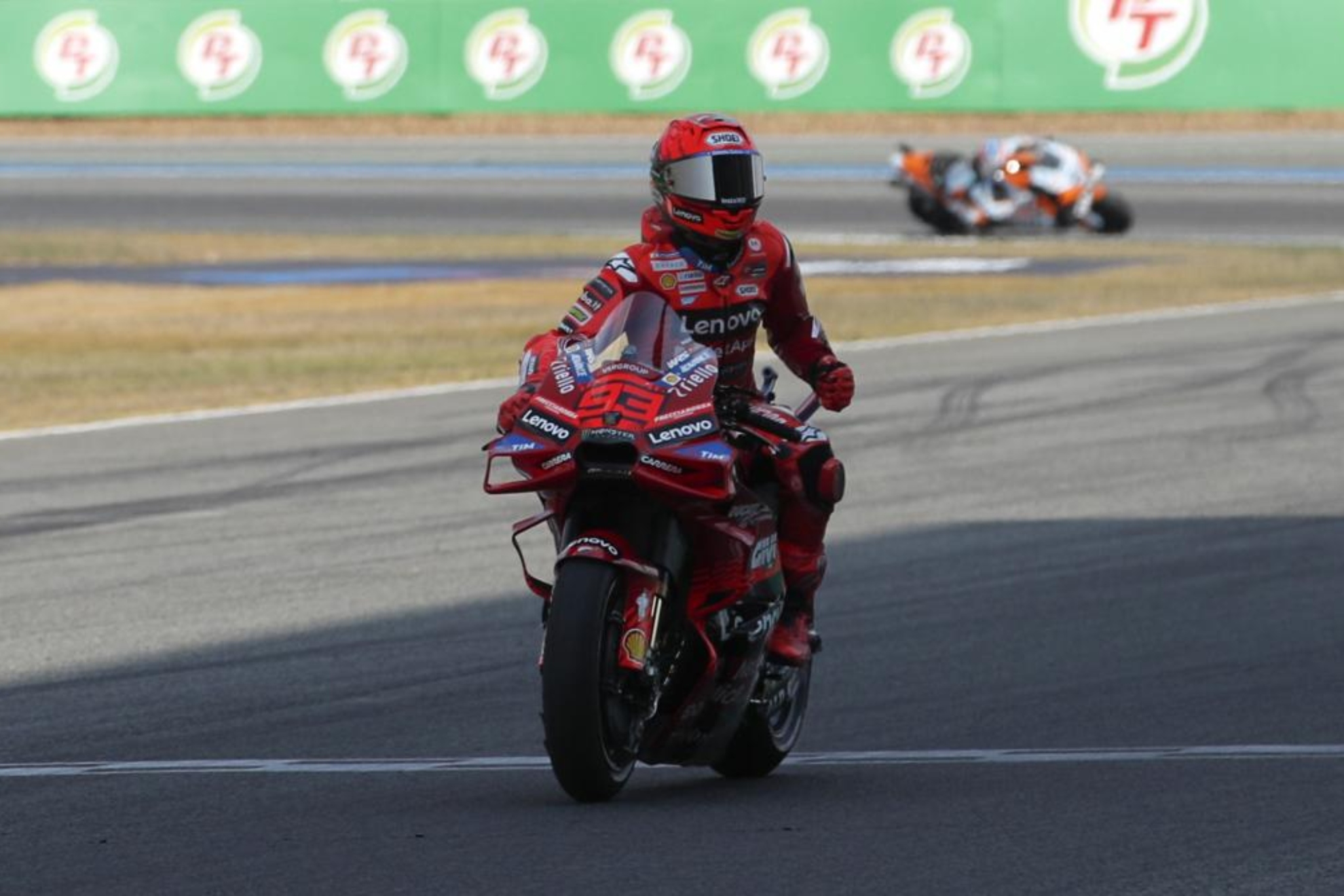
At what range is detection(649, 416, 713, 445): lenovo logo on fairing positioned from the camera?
231 inches

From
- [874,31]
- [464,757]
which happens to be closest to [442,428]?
[464,757]

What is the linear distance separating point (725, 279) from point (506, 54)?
31206mm

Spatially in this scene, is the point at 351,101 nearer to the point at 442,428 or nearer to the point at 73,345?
the point at 73,345

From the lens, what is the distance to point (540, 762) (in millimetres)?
6895

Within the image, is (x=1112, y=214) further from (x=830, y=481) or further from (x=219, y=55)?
(x=830, y=481)

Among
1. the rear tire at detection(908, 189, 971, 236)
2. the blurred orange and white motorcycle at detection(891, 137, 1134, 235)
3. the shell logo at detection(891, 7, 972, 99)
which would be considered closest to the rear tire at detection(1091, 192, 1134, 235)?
the blurred orange and white motorcycle at detection(891, 137, 1134, 235)

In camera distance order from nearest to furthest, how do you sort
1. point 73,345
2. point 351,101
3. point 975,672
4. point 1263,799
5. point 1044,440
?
point 1263,799, point 975,672, point 1044,440, point 73,345, point 351,101

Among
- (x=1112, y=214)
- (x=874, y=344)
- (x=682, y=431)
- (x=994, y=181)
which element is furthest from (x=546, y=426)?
(x=994, y=181)

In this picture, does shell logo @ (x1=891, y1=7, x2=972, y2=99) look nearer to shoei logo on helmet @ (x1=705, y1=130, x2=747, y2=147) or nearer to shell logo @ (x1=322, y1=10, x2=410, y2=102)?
shell logo @ (x1=322, y1=10, x2=410, y2=102)

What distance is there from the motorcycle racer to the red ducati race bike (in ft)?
0.40

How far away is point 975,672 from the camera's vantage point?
832cm

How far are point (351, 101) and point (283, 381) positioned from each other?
22111 mm

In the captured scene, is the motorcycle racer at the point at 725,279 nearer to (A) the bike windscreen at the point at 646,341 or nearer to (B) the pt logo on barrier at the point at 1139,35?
(A) the bike windscreen at the point at 646,341

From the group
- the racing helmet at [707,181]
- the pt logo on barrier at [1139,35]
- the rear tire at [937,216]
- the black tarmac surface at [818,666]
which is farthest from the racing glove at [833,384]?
the pt logo on barrier at [1139,35]
